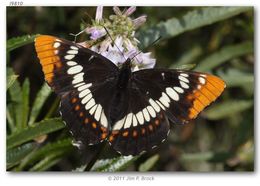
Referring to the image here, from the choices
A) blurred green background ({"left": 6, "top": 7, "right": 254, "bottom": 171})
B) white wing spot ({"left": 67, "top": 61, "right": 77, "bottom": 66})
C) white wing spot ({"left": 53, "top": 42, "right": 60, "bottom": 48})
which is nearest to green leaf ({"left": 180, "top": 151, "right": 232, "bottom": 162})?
blurred green background ({"left": 6, "top": 7, "right": 254, "bottom": 171})

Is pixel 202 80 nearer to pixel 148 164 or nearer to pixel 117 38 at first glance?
pixel 117 38

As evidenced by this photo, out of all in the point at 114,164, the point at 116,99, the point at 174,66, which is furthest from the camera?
the point at 174,66

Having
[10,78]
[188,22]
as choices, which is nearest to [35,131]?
[10,78]

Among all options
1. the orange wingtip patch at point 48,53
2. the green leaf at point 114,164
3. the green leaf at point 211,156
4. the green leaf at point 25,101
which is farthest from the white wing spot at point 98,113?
the green leaf at point 211,156

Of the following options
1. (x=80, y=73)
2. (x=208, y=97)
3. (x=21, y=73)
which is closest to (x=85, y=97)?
(x=80, y=73)

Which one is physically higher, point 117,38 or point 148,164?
point 117,38
